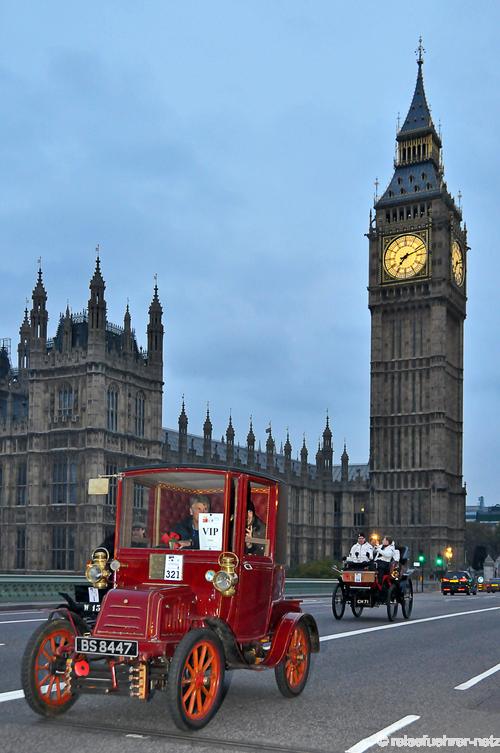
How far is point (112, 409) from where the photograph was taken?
192 feet

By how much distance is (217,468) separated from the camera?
31.5 ft

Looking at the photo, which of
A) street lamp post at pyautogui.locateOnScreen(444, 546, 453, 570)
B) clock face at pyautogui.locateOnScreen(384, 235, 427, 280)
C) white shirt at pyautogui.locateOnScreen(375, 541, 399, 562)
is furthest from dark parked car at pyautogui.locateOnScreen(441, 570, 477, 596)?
clock face at pyautogui.locateOnScreen(384, 235, 427, 280)

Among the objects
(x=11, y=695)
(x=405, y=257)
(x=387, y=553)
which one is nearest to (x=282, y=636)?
(x=11, y=695)

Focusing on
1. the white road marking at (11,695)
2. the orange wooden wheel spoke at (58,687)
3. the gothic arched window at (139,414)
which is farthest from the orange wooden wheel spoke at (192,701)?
the gothic arched window at (139,414)

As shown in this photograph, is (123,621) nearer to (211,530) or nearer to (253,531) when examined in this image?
(211,530)

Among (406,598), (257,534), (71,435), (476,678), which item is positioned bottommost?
(406,598)

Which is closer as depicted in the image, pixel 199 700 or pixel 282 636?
pixel 199 700

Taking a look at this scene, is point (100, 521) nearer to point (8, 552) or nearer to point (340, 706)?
point (8, 552)

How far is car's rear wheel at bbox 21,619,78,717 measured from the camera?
28.0 feet

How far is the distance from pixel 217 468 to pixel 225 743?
2.63 meters

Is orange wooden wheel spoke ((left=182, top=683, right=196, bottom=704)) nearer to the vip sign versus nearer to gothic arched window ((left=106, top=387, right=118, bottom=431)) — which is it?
the vip sign

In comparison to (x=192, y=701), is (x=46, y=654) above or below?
above

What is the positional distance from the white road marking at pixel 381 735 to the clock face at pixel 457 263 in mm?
88222

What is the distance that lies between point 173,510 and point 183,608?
1218mm
